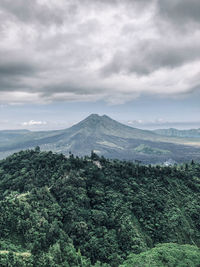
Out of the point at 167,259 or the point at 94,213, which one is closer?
the point at 167,259

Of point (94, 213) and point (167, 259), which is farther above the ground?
point (94, 213)

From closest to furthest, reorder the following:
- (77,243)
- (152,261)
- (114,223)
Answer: (152,261) → (77,243) → (114,223)

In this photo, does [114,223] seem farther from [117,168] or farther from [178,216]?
[117,168]

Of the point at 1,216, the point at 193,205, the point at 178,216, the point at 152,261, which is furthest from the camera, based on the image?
the point at 193,205

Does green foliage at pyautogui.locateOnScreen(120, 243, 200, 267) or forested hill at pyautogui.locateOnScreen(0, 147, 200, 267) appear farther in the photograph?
forested hill at pyautogui.locateOnScreen(0, 147, 200, 267)

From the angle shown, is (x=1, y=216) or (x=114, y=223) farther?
Result: (x=114, y=223)

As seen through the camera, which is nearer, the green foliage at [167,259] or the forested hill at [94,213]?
the green foliage at [167,259]

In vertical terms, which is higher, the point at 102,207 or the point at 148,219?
the point at 102,207

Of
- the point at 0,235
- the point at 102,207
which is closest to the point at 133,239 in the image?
the point at 102,207
